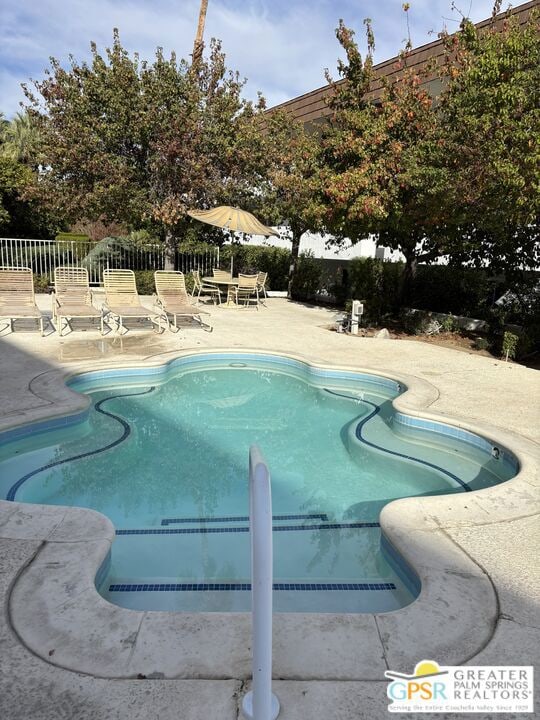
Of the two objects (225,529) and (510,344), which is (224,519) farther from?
(510,344)

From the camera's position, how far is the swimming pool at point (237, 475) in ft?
11.1

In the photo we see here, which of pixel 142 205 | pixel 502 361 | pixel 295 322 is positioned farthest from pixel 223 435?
pixel 142 205

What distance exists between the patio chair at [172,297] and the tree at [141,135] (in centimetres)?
413

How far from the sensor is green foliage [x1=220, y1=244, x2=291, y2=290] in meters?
19.8

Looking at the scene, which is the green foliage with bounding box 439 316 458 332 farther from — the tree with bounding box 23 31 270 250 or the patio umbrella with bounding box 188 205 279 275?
the tree with bounding box 23 31 270 250

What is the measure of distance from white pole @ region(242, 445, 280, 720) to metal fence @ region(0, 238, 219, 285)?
16.8 metres

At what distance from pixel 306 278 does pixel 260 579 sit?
56.7 feet

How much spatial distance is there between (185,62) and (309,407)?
1276 centimetres

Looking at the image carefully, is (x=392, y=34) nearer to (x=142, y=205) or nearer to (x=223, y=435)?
(x=142, y=205)

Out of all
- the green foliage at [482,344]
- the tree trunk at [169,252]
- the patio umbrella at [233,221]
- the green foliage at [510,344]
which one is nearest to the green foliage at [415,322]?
the green foliage at [482,344]

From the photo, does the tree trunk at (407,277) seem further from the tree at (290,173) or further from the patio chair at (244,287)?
the patio chair at (244,287)

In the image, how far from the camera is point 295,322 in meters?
12.9

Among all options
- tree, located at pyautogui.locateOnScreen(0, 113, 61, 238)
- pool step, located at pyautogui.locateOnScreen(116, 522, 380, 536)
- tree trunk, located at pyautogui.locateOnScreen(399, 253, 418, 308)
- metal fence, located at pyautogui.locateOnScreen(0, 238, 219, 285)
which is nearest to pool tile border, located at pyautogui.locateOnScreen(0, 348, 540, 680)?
pool step, located at pyautogui.locateOnScreen(116, 522, 380, 536)

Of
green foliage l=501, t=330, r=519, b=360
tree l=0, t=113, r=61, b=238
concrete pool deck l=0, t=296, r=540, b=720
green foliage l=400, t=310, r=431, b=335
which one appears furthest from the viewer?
tree l=0, t=113, r=61, b=238
